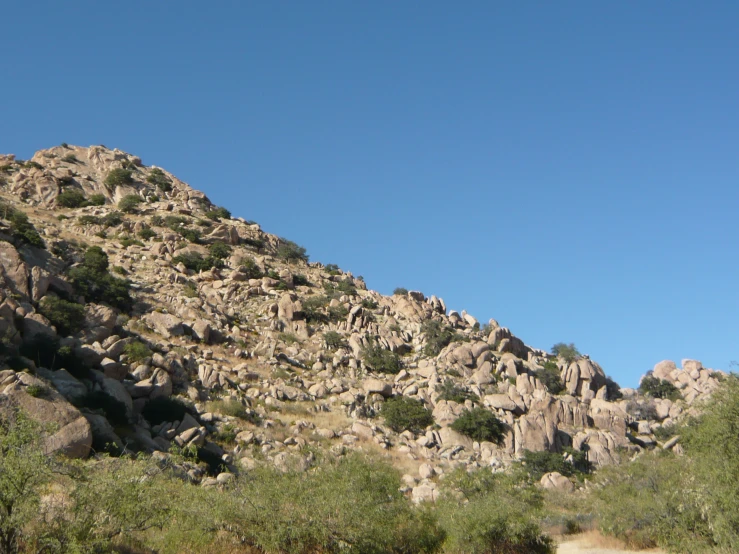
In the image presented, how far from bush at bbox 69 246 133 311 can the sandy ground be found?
30.1 meters

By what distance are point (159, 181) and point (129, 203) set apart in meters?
11.3

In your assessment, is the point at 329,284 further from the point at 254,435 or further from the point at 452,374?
the point at 254,435

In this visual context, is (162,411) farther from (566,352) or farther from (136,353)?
(566,352)

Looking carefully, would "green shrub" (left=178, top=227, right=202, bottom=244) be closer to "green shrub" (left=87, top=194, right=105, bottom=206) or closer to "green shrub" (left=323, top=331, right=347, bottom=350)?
"green shrub" (left=87, top=194, right=105, bottom=206)

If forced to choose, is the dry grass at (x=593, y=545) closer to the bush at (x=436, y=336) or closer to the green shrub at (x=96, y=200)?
the bush at (x=436, y=336)

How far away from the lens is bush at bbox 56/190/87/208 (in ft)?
184

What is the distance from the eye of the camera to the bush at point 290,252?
6297 cm

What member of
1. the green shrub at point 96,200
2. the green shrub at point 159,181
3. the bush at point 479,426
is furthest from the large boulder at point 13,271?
the green shrub at point 159,181

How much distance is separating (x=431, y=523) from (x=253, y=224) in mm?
56445

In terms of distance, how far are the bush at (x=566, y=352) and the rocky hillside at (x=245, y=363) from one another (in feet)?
7.79

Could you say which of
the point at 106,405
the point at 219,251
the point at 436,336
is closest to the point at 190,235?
the point at 219,251

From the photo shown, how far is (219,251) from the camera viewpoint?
53625 mm

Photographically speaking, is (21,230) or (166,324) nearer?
(166,324)

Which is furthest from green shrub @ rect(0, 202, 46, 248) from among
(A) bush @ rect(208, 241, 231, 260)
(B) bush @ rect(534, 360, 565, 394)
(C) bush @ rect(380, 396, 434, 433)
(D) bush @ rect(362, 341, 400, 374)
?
(B) bush @ rect(534, 360, 565, 394)
